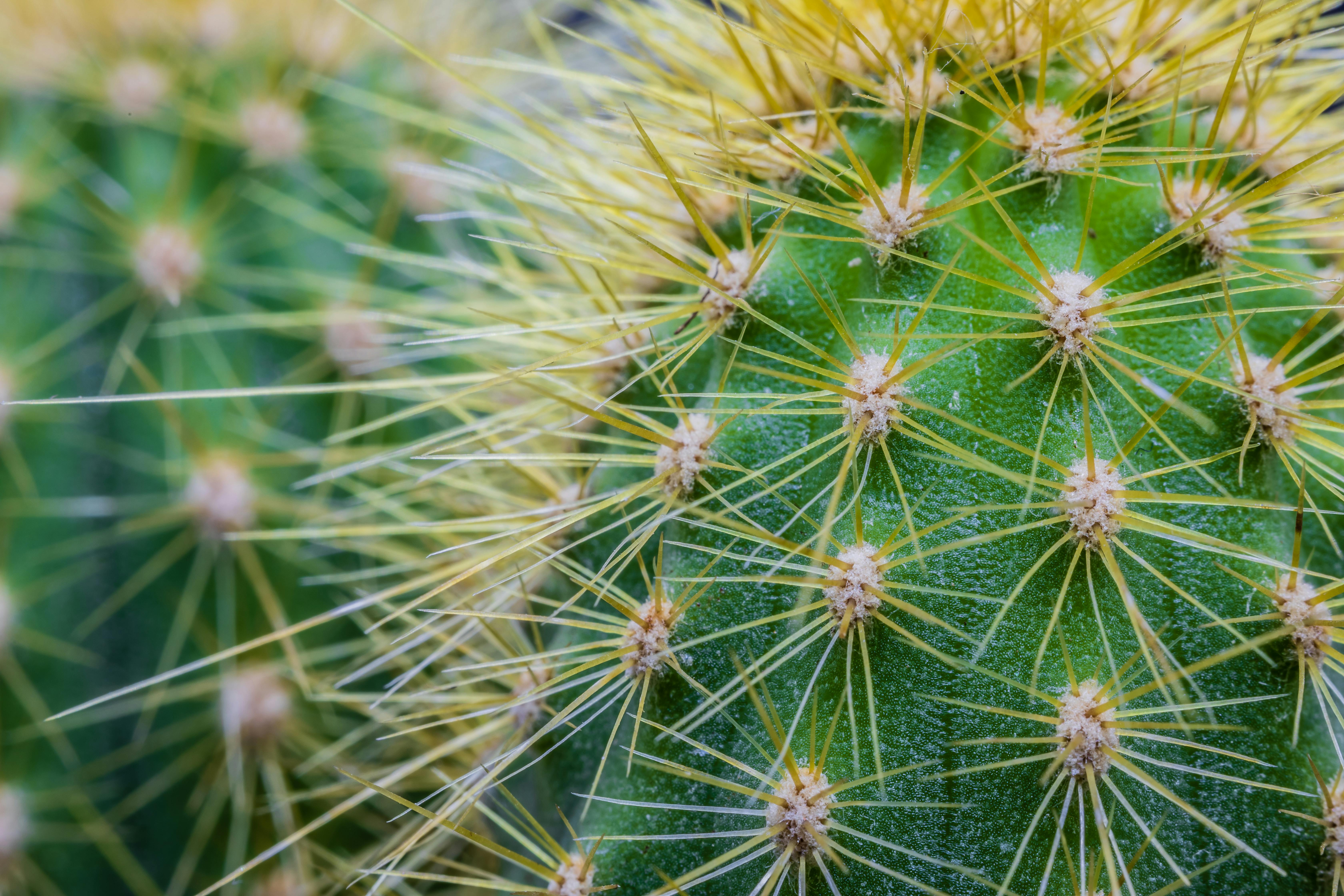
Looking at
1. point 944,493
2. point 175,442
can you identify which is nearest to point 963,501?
point 944,493

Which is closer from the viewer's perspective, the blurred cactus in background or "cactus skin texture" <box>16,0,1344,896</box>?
"cactus skin texture" <box>16,0,1344,896</box>

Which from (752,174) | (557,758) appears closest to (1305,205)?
(752,174)

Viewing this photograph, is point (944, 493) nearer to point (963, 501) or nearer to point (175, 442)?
point (963, 501)

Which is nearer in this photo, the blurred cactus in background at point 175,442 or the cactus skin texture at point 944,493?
the cactus skin texture at point 944,493

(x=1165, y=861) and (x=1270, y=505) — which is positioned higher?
(x=1270, y=505)

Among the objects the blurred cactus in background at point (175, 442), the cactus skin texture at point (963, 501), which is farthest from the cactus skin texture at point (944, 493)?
the blurred cactus in background at point (175, 442)

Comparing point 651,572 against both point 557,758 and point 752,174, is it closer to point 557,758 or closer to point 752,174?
point 557,758

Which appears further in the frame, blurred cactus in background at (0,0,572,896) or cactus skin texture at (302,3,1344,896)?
blurred cactus in background at (0,0,572,896)

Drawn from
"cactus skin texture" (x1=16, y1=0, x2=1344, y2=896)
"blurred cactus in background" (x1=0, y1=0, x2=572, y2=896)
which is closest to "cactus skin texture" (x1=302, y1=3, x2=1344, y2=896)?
"cactus skin texture" (x1=16, y1=0, x2=1344, y2=896)

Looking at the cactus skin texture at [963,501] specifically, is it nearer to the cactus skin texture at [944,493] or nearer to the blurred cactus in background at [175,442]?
the cactus skin texture at [944,493]

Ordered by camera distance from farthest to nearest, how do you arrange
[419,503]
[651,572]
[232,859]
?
[419,503] < [232,859] < [651,572]

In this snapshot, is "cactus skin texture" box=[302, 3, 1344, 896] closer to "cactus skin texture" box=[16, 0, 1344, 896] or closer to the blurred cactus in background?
"cactus skin texture" box=[16, 0, 1344, 896]
